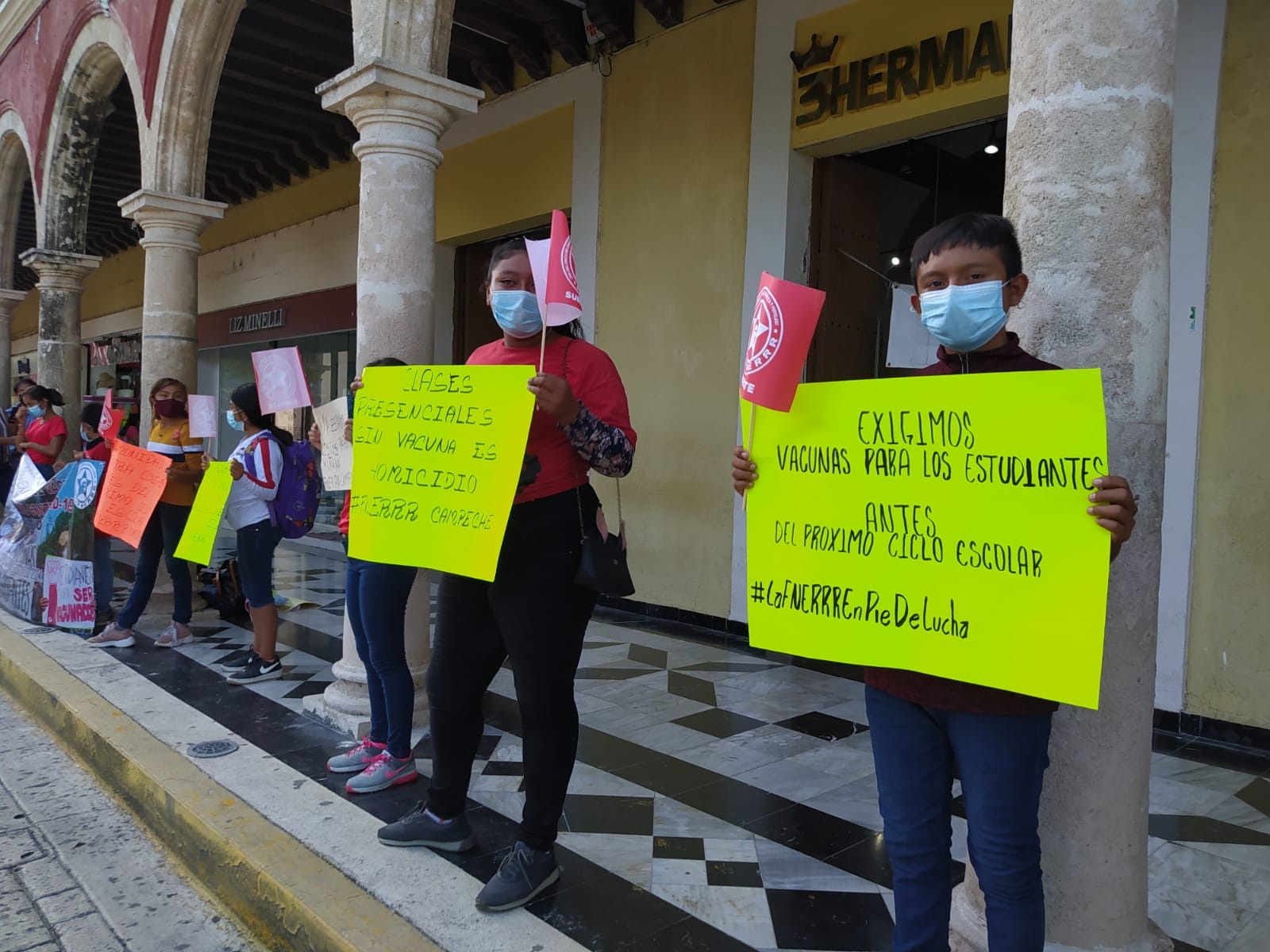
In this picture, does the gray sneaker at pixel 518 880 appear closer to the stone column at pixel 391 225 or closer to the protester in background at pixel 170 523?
the stone column at pixel 391 225

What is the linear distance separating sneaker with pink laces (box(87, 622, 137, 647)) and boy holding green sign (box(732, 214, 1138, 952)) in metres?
5.31

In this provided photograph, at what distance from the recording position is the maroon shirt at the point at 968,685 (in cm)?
171

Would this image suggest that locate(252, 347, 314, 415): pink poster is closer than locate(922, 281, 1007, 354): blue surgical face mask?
No

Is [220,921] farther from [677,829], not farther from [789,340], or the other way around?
[789,340]

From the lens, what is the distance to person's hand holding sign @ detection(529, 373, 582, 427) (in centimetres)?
231

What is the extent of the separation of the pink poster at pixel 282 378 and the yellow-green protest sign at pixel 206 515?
42.2 inches

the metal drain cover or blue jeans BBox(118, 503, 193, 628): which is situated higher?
blue jeans BBox(118, 503, 193, 628)

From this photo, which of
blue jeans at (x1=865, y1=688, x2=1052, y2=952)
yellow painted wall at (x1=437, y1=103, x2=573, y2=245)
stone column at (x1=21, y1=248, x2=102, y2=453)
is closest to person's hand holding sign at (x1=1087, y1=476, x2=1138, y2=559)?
blue jeans at (x1=865, y1=688, x2=1052, y2=952)

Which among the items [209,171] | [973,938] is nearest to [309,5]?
[209,171]

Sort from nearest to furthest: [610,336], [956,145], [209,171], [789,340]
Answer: [789,340], [956,145], [610,336], [209,171]

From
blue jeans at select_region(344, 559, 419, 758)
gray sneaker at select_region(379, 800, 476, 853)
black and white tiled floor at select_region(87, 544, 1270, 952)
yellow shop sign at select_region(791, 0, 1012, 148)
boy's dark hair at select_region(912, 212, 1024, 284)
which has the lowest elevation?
black and white tiled floor at select_region(87, 544, 1270, 952)

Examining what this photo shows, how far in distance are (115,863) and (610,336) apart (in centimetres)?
524

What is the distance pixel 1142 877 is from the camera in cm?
206

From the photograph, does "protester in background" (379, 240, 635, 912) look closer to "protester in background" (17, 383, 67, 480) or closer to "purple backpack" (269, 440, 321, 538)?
"purple backpack" (269, 440, 321, 538)
